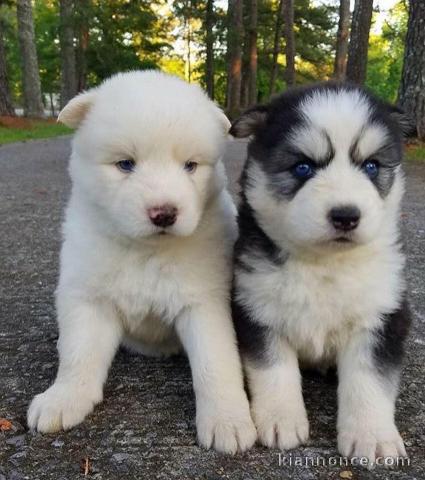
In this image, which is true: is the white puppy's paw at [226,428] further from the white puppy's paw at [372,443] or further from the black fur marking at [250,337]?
the white puppy's paw at [372,443]

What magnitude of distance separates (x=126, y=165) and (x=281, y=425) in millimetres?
1419

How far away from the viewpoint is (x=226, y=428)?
2592mm

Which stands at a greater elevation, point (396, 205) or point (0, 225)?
point (396, 205)

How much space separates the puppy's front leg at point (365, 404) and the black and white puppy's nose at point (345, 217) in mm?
582

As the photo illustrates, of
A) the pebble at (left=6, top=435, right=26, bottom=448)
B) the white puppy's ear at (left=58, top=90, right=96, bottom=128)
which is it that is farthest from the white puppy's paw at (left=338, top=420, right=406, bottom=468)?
the white puppy's ear at (left=58, top=90, right=96, bottom=128)

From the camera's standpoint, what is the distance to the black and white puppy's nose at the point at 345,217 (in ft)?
8.14

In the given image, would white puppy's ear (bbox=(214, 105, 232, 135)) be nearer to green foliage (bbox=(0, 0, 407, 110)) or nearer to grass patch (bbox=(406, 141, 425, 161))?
grass patch (bbox=(406, 141, 425, 161))

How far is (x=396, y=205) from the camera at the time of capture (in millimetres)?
2965

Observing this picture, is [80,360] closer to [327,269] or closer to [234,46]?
[327,269]

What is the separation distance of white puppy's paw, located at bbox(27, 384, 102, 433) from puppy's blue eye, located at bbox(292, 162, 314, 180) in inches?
58.1

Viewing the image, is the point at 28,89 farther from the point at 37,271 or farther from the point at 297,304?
the point at 297,304

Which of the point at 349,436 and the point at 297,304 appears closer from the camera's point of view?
the point at 349,436

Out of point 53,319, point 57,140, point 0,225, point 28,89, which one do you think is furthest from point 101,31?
point 53,319

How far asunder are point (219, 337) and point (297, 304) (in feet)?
1.38
